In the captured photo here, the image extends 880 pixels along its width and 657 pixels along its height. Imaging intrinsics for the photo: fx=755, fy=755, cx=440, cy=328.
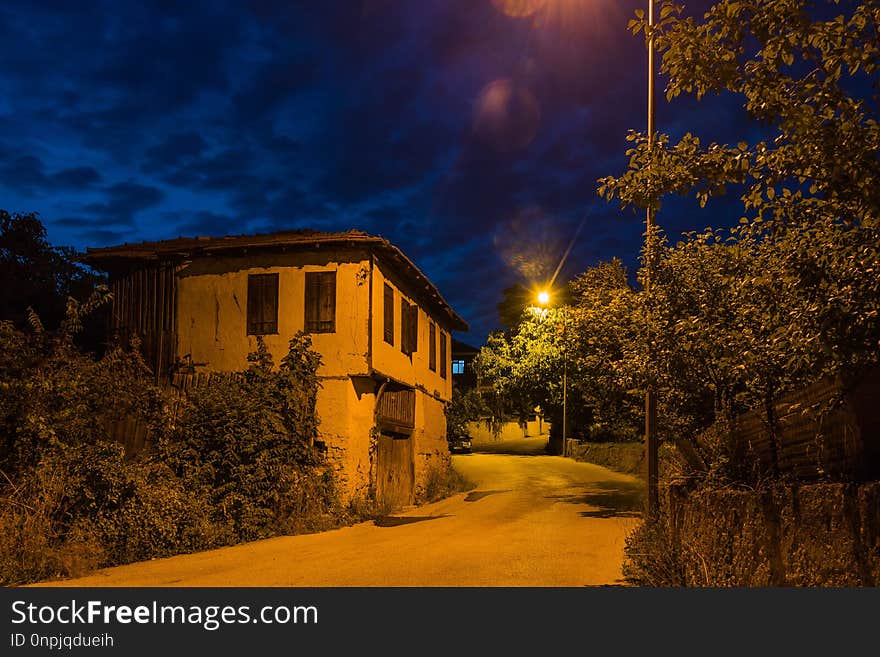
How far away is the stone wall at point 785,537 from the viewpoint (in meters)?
6.25

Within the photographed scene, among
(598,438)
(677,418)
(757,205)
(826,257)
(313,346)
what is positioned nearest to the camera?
(826,257)

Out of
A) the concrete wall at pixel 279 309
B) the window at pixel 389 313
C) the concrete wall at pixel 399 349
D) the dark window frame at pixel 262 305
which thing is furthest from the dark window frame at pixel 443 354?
the dark window frame at pixel 262 305

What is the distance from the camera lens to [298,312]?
61.3 feet

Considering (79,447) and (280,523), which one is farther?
(280,523)

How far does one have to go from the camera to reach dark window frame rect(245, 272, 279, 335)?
18.8m

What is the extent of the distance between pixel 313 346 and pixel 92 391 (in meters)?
5.47

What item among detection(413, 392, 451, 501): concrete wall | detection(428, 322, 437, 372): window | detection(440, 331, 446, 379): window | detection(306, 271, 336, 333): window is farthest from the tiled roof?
detection(440, 331, 446, 379): window

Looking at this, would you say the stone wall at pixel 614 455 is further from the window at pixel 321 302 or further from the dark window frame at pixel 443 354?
the window at pixel 321 302

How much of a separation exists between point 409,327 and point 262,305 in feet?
16.7

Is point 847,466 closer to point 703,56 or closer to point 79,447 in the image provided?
point 703,56

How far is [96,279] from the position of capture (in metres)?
24.0

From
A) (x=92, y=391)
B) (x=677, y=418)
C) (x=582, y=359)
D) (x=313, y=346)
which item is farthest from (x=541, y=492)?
(x=92, y=391)

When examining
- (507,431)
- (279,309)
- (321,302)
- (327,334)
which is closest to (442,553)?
(327,334)

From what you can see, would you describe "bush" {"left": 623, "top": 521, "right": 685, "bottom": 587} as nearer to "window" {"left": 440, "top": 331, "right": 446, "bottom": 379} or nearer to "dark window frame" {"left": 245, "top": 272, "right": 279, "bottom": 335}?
"dark window frame" {"left": 245, "top": 272, "right": 279, "bottom": 335}
